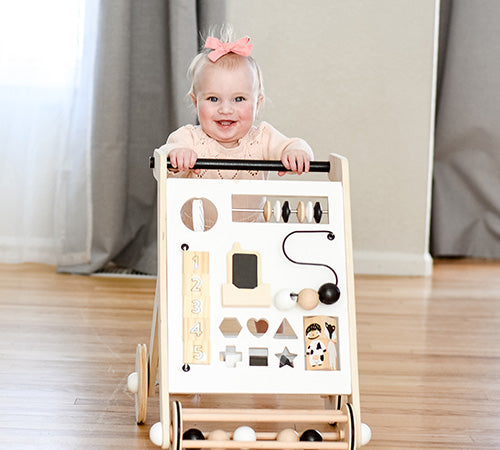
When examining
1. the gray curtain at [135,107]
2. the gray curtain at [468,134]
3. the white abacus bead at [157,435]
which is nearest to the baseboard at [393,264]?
the gray curtain at [468,134]

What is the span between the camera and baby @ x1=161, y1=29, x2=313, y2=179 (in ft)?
5.49

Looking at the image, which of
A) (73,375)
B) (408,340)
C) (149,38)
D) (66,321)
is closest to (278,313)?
(73,375)

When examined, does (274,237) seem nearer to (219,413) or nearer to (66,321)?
(219,413)

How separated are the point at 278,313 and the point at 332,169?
313 millimetres

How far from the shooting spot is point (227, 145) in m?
1.77

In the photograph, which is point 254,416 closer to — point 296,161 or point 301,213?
point 301,213

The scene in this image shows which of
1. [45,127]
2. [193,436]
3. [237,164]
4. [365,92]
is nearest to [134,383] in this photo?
[193,436]

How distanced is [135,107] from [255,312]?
167 cm

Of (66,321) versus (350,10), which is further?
(350,10)

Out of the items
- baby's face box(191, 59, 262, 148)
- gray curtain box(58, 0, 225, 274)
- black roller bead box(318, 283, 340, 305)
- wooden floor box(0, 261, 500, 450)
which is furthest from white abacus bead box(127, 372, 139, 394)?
gray curtain box(58, 0, 225, 274)

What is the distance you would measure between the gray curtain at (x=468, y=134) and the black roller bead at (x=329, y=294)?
2115 mm

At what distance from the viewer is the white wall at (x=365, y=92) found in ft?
9.81

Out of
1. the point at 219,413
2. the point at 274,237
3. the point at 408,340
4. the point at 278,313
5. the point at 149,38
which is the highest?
the point at 149,38

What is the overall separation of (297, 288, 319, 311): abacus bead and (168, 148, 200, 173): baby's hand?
313 mm
